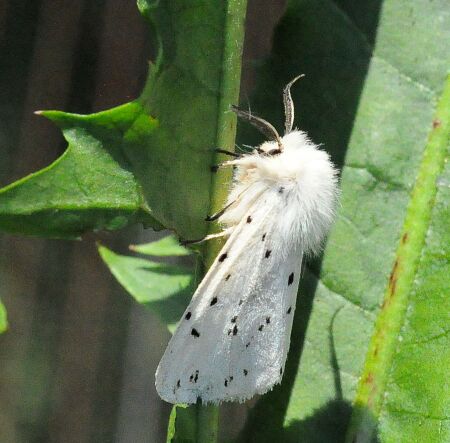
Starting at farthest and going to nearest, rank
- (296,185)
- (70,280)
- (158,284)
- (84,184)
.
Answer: (70,280) → (158,284) → (296,185) → (84,184)

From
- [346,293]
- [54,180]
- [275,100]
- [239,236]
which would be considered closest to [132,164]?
[54,180]

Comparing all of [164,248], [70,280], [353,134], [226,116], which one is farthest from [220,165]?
[70,280]

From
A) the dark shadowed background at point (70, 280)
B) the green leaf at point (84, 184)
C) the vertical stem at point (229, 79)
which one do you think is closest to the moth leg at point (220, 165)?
the vertical stem at point (229, 79)

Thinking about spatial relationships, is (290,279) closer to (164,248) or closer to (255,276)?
(255,276)

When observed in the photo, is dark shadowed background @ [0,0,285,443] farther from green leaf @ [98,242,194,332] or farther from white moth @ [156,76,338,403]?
white moth @ [156,76,338,403]

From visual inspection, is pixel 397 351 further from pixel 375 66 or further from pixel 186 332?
pixel 375 66

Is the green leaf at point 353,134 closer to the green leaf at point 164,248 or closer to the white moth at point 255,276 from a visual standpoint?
the white moth at point 255,276
